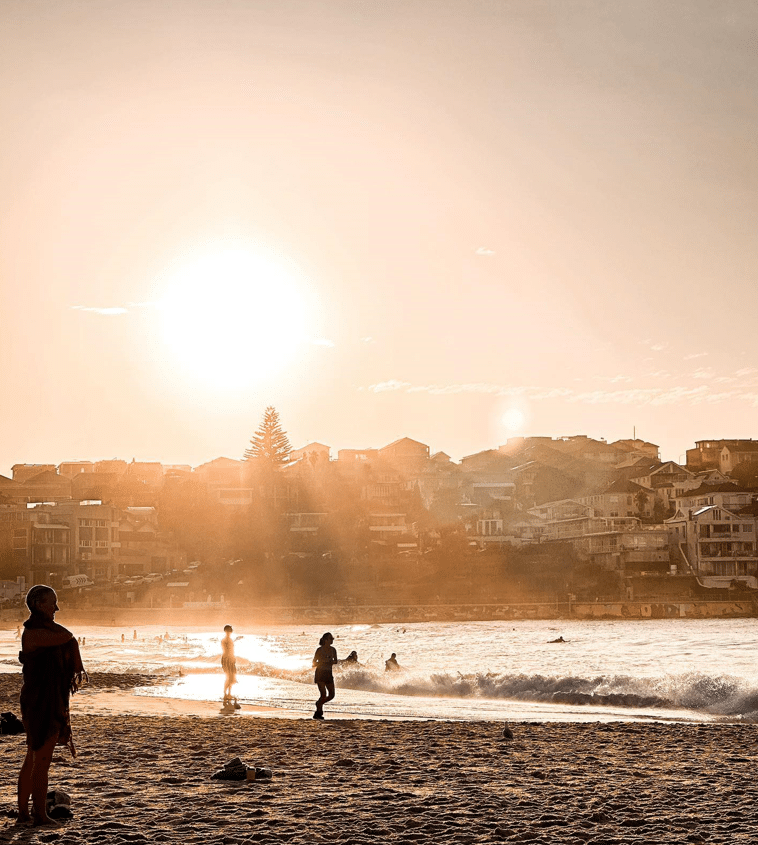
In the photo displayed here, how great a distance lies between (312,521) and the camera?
12838cm

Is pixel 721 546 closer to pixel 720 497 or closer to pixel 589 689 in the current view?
pixel 720 497

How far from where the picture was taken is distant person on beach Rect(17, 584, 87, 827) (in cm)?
729

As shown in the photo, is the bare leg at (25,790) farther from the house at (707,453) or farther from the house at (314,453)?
the house at (707,453)

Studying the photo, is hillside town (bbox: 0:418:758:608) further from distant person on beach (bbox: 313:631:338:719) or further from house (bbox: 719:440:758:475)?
distant person on beach (bbox: 313:631:338:719)

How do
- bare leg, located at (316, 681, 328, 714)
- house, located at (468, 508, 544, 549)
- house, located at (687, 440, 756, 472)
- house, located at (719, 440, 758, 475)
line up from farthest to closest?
house, located at (687, 440, 756, 472)
house, located at (719, 440, 758, 475)
house, located at (468, 508, 544, 549)
bare leg, located at (316, 681, 328, 714)

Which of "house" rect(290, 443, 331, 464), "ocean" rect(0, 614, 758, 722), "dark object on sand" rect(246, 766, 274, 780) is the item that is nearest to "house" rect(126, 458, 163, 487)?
"house" rect(290, 443, 331, 464)

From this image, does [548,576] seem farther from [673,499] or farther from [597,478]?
[597,478]

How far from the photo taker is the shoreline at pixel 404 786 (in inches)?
294

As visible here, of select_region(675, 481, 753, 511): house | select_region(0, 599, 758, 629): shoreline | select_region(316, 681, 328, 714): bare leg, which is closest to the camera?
select_region(316, 681, 328, 714): bare leg

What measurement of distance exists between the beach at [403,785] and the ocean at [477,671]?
16.4 feet

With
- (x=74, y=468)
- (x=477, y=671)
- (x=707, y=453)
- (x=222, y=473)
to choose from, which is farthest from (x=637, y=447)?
(x=477, y=671)

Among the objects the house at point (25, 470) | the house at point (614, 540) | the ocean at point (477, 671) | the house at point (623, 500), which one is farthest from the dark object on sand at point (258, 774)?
the house at point (25, 470)

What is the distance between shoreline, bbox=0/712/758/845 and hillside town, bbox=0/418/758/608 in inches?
3345

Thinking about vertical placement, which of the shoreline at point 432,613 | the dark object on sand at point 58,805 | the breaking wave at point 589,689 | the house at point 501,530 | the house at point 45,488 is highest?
the house at point 45,488
